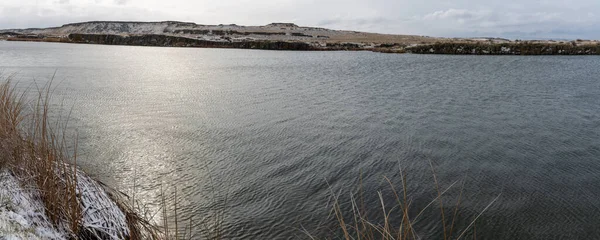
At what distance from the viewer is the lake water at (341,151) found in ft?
20.4

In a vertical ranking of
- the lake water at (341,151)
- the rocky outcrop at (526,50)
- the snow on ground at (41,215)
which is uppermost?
the rocky outcrop at (526,50)

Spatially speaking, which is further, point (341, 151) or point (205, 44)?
point (205, 44)

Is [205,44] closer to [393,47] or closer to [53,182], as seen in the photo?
[393,47]

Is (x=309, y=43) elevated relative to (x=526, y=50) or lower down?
elevated

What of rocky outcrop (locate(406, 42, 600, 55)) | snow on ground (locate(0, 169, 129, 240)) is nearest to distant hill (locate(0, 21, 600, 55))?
rocky outcrop (locate(406, 42, 600, 55))

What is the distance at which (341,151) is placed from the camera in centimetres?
923

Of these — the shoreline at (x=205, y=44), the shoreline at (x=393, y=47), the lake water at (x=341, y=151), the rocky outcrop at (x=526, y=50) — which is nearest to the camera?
the lake water at (x=341, y=151)

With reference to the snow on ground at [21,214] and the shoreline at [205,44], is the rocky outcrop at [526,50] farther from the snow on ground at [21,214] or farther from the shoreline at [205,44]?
the snow on ground at [21,214]

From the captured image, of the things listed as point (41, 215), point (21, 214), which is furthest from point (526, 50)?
point (21, 214)

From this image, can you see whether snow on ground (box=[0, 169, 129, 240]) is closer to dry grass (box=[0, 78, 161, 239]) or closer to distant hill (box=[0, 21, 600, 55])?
dry grass (box=[0, 78, 161, 239])

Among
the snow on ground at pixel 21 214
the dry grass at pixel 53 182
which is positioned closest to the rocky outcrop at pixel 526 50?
the dry grass at pixel 53 182

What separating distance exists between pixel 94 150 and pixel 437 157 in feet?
27.2

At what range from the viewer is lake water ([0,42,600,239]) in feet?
20.4

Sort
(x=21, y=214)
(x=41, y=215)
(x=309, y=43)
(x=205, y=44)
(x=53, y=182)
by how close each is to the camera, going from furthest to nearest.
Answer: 1. (x=205, y=44)
2. (x=309, y=43)
3. (x=53, y=182)
4. (x=41, y=215)
5. (x=21, y=214)
